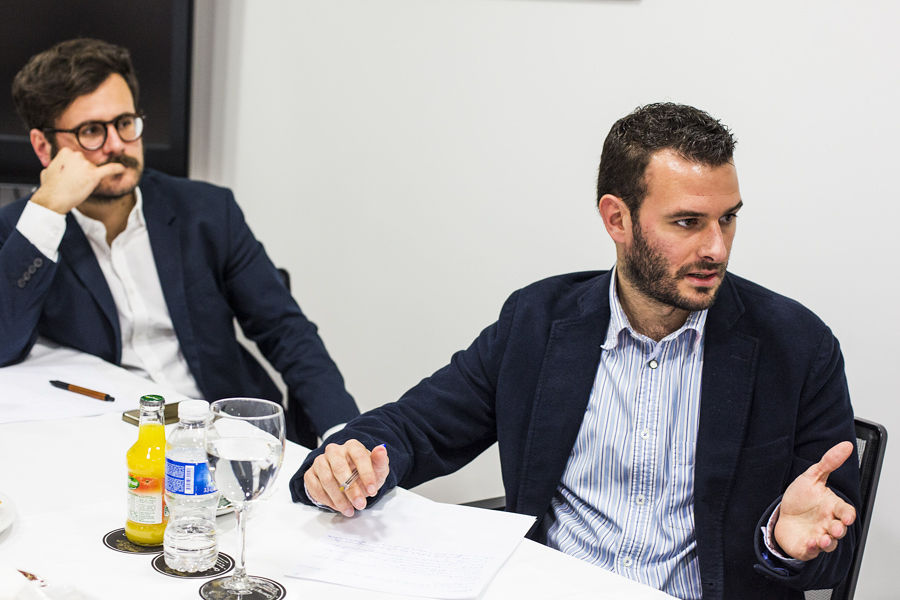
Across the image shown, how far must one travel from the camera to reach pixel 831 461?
1.32 metres

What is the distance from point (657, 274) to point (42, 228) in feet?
4.50


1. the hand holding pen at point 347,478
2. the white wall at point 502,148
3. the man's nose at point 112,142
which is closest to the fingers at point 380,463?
the hand holding pen at point 347,478

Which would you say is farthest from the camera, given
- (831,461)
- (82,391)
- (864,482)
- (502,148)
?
(502,148)

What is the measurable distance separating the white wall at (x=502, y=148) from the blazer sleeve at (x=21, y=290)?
120 centimetres

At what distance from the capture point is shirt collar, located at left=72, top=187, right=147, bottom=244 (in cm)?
231

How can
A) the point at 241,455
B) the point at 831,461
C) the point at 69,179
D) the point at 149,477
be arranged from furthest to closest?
1. the point at 69,179
2. the point at 831,461
3. the point at 149,477
4. the point at 241,455

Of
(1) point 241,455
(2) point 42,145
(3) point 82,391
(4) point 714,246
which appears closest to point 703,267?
(4) point 714,246

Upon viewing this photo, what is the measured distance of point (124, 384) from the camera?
1.96 metres

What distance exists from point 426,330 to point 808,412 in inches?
64.0

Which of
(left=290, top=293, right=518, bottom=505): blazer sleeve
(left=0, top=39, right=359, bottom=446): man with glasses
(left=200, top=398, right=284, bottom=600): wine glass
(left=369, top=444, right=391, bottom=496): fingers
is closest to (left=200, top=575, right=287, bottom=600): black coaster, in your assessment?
(left=200, top=398, right=284, bottom=600): wine glass

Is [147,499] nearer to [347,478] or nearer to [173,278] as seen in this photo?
[347,478]

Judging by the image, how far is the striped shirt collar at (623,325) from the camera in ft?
5.17

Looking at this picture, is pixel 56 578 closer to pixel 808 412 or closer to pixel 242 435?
pixel 242 435

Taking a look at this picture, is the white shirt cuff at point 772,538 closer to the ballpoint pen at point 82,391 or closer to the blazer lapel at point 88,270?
the ballpoint pen at point 82,391
